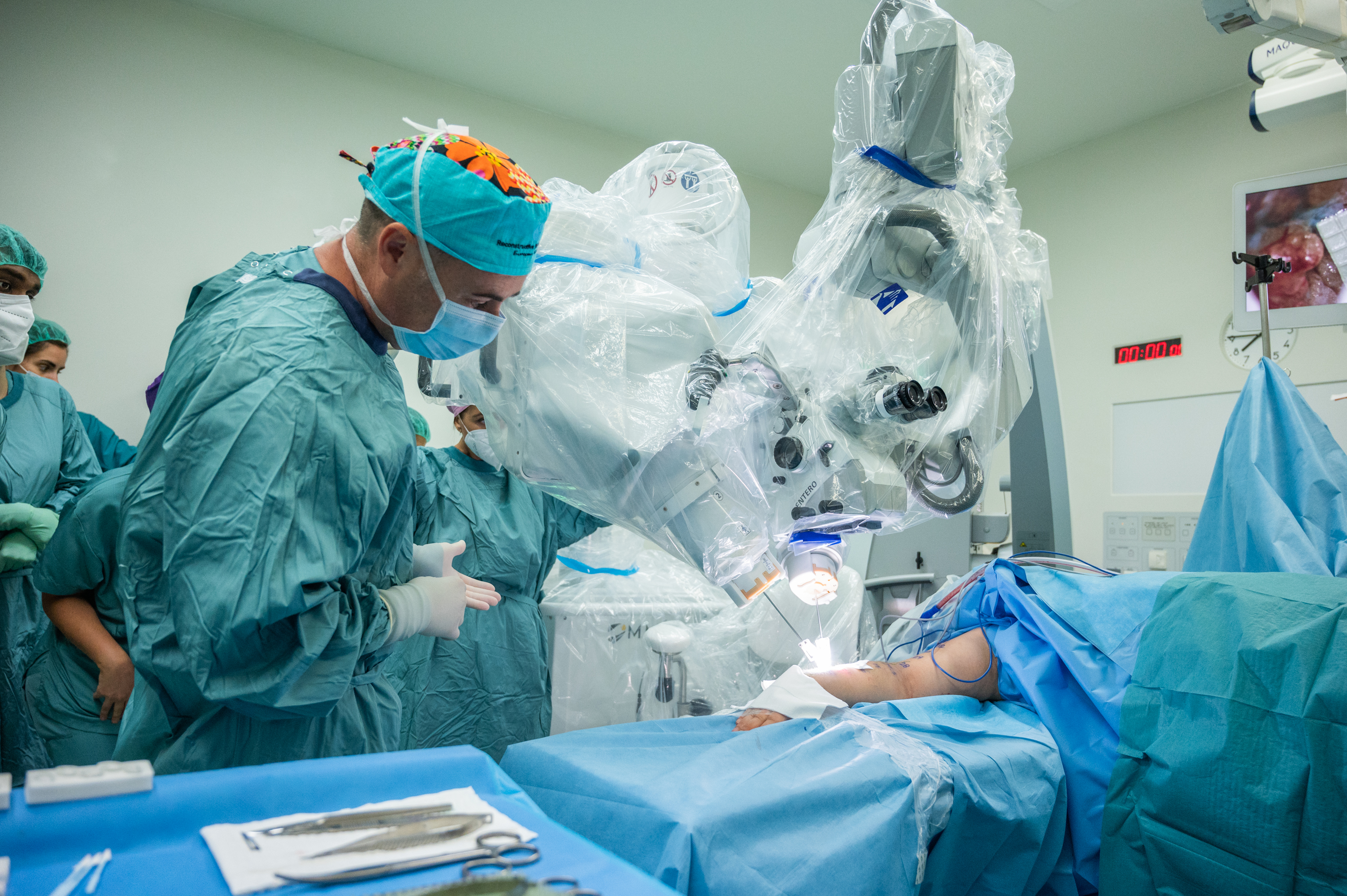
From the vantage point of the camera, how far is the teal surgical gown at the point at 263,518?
905 millimetres

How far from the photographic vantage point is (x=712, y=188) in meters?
1.53

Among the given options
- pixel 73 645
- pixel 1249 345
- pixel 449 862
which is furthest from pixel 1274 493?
pixel 73 645

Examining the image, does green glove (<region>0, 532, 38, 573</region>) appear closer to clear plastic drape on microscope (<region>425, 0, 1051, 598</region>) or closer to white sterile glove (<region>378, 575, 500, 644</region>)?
white sterile glove (<region>378, 575, 500, 644</region>)

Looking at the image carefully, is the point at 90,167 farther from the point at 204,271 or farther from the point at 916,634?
the point at 916,634

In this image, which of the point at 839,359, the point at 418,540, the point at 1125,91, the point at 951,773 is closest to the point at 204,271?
the point at 418,540

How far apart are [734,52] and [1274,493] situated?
2873mm

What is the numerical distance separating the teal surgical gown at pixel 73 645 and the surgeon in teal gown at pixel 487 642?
0.71 metres

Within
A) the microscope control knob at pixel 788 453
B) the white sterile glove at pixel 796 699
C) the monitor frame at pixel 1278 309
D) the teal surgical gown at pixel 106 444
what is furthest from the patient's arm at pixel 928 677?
the teal surgical gown at pixel 106 444

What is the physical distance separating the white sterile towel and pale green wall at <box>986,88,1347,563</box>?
4049 millimetres

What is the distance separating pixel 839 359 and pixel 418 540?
1.03m

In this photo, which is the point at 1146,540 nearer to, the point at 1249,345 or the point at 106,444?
the point at 1249,345

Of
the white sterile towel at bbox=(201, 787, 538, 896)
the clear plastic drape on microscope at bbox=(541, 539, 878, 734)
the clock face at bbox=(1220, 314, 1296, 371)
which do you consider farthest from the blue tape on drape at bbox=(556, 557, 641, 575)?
the clock face at bbox=(1220, 314, 1296, 371)

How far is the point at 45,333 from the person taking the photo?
2799mm

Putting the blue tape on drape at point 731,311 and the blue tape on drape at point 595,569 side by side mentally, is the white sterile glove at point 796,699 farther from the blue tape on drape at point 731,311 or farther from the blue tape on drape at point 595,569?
the blue tape on drape at point 595,569
